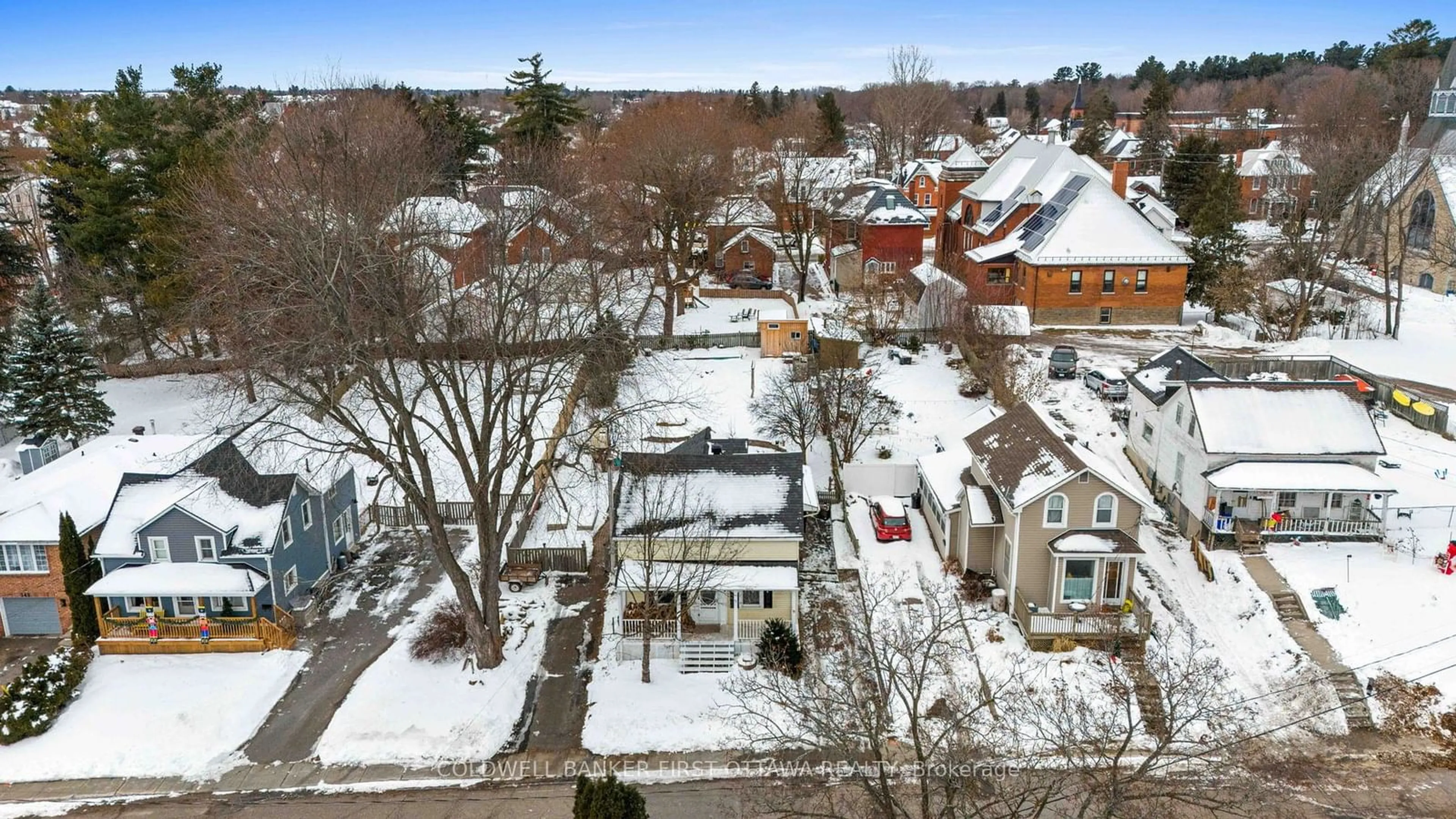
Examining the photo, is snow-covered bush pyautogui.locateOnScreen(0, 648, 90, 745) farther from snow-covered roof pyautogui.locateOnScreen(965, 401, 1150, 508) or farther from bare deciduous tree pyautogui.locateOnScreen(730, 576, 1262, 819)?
snow-covered roof pyautogui.locateOnScreen(965, 401, 1150, 508)

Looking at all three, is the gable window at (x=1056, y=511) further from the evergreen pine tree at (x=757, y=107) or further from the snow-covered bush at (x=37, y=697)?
the evergreen pine tree at (x=757, y=107)

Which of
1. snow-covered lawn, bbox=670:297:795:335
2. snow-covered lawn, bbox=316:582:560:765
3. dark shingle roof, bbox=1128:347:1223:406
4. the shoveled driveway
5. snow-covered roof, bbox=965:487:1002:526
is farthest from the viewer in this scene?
snow-covered lawn, bbox=670:297:795:335

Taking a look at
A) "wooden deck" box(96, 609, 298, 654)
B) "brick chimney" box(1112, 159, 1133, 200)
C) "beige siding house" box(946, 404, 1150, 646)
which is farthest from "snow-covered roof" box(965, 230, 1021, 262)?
"wooden deck" box(96, 609, 298, 654)

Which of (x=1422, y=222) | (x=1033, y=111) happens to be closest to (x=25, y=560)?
(x=1422, y=222)

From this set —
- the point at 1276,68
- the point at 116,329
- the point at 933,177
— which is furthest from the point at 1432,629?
the point at 1276,68

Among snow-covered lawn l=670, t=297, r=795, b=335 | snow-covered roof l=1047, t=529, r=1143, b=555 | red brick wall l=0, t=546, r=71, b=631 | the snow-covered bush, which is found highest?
snow-covered lawn l=670, t=297, r=795, b=335

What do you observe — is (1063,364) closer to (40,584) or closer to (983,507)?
(983,507)

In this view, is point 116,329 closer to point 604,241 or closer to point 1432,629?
point 604,241
